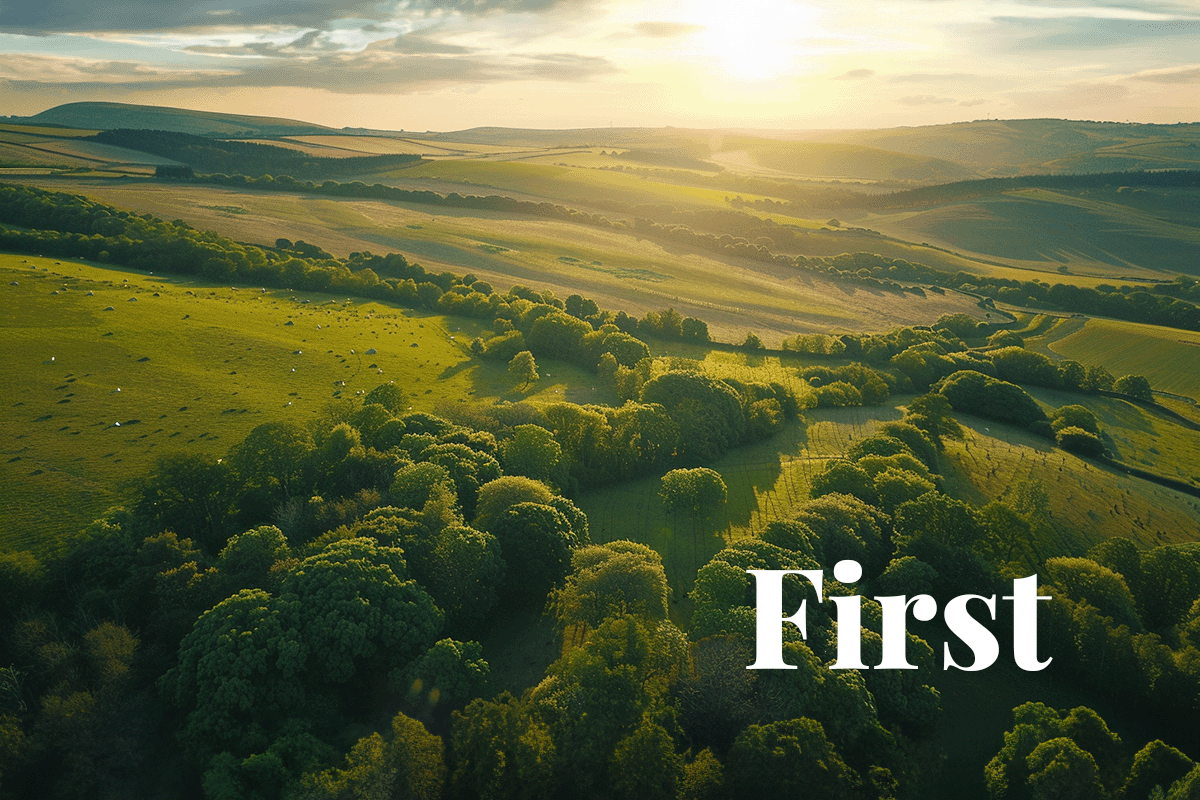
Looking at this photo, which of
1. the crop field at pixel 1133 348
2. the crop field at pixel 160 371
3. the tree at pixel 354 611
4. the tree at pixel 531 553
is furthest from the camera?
the crop field at pixel 1133 348

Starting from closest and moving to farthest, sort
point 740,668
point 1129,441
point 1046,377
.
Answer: point 740,668
point 1129,441
point 1046,377

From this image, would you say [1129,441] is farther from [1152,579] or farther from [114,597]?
[114,597]

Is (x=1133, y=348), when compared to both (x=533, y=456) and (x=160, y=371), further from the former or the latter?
(x=160, y=371)

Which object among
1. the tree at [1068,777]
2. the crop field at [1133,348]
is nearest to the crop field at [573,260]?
the crop field at [1133,348]

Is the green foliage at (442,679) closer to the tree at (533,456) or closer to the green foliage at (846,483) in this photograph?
the tree at (533,456)

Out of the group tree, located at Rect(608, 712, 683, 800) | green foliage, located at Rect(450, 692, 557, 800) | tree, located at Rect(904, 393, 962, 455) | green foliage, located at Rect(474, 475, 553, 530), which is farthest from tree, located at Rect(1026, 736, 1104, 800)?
tree, located at Rect(904, 393, 962, 455)

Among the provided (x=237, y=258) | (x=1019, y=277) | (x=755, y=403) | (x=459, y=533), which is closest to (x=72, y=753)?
(x=459, y=533)
